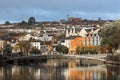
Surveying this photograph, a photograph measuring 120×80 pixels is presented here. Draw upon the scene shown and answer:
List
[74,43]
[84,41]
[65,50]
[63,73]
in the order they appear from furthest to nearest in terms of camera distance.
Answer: [74,43]
[84,41]
[65,50]
[63,73]

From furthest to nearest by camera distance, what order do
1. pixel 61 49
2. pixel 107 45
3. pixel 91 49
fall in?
pixel 61 49 → pixel 91 49 → pixel 107 45

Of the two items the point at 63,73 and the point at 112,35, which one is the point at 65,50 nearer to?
the point at 112,35

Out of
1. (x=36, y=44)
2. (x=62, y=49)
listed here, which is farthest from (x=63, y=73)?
(x=36, y=44)

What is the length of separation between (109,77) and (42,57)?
225 feet

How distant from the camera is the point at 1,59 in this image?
121 metres

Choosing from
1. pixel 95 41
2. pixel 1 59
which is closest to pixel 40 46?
pixel 95 41

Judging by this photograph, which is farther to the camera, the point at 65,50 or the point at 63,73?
the point at 65,50

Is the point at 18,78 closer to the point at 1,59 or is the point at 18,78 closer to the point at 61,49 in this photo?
the point at 1,59

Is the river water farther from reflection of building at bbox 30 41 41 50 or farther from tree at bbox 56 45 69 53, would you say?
reflection of building at bbox 30 41 41 50

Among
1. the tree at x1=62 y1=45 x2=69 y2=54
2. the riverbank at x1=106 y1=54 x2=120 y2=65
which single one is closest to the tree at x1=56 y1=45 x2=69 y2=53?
the tree at x1=62 y1=45 x2=69 y2=54

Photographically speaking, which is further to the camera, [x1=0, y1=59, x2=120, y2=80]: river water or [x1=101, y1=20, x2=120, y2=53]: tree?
[x1=101, y1=20, x2=120, y2=53]: tree

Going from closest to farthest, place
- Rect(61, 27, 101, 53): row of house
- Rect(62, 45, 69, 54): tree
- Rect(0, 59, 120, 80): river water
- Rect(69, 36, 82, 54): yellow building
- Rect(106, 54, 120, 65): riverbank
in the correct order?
Rect(0, 59, 120, 80): river water, Rect(106, 54, 120, 65): riverbank, Rect(61, 27, 101, 53): row of house, Rect(62, 45, 69, 54): tree, Rect(69, 36, 82, 54): yellow building

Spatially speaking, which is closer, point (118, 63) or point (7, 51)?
point (118, 63)

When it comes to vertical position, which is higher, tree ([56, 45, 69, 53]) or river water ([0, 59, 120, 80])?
tree ([56, 45, 69, 53])
